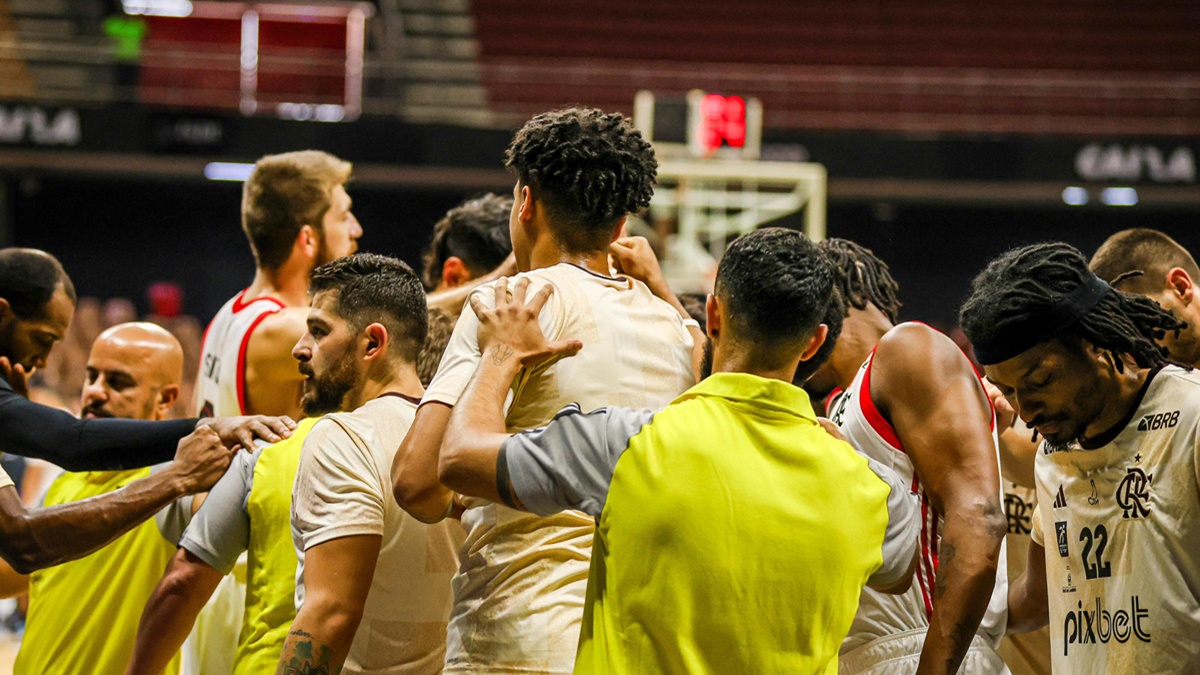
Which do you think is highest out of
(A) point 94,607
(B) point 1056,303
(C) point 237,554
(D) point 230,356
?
(B) point 1056,303

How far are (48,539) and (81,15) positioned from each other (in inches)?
475

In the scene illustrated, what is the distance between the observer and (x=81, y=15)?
44.5 feet

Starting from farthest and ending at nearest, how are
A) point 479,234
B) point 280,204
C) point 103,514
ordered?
point 479,234, point 280,204, point 103,514

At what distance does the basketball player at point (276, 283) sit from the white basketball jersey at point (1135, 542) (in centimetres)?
233

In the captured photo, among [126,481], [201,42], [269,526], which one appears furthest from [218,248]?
[269,526]

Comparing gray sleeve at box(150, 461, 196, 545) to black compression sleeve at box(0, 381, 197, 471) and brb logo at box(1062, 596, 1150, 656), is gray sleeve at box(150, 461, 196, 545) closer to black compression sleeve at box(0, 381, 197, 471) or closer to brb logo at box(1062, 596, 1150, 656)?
black compression sleeve at box(0, 381, 197, 471)

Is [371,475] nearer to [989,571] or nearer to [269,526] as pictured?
[269,526]

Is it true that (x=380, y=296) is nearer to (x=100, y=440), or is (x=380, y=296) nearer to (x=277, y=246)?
(x=100, y=440)

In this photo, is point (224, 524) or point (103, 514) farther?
point (103, 514)

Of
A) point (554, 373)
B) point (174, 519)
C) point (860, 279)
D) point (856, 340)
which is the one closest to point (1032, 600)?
point (856, 340)

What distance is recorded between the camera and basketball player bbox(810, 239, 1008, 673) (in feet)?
7.50

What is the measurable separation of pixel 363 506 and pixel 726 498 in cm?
89

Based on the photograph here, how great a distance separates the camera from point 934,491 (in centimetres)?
243

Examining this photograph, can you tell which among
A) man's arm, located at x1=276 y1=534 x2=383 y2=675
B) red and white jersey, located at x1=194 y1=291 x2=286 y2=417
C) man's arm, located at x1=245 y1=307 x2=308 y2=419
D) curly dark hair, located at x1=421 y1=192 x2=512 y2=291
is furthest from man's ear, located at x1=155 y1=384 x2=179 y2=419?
man's arm, located at x1=276 y1=534 x2=383 y2=675
